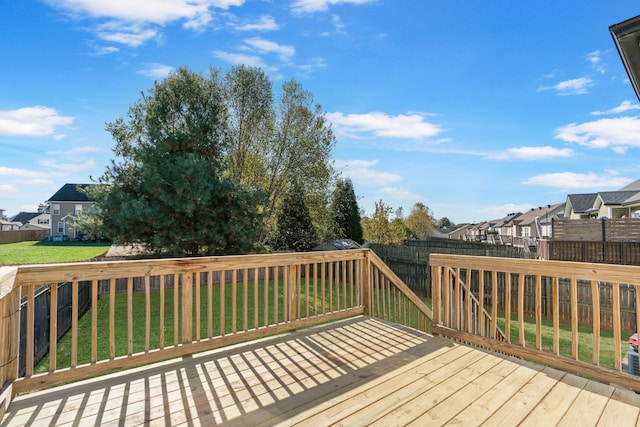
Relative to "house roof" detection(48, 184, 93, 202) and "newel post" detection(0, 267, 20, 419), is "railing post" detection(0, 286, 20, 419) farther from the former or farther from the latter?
"house roof" detection(48, 184, 93, 202)

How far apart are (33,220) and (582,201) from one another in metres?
72.6

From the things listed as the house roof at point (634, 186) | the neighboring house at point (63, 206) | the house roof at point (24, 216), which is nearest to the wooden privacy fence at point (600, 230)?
the house roof at point (634, 186)

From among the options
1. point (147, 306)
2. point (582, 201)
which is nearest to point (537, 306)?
point (147, 306)

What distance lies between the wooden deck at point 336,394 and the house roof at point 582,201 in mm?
32089

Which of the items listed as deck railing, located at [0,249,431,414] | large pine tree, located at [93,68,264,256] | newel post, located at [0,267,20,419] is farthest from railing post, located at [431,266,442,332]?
large pine tree, located at [93,68,264,256]

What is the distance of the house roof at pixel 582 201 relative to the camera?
27656 mm

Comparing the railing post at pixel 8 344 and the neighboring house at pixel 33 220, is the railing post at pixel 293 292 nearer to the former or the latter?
the railing post at pixel 8 344

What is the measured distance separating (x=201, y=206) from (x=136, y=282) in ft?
11.7

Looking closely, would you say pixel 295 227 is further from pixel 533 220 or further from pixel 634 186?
pixel 533 220

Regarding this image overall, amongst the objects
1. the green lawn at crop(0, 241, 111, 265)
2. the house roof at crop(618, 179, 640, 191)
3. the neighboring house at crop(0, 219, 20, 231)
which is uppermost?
the house roof at crop(618, 179, 640, 191)

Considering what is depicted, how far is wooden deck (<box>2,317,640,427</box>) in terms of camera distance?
199 centimetres

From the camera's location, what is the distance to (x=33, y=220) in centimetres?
5166

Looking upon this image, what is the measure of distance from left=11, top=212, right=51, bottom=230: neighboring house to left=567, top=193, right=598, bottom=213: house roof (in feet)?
207

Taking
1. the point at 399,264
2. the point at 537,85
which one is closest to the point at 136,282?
the point at 399,264
